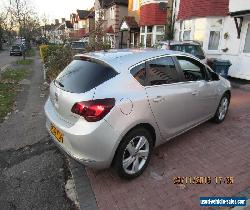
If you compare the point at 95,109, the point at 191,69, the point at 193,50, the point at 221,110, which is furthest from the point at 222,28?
the point at 95,109

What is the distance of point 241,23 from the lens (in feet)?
35.4

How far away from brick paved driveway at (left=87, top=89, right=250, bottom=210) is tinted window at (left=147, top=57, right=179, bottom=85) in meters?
1.32

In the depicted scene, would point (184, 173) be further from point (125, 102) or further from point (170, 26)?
point (170, 26)

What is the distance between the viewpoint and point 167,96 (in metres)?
3.99

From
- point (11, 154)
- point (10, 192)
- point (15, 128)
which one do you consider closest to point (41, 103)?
point (15, 128)

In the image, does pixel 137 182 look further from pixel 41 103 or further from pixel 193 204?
pixel 41 103

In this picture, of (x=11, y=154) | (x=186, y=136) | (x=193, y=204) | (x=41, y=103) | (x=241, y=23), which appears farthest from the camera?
(x=241, y=23)

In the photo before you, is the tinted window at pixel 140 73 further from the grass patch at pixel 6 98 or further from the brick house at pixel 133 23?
the brick house at pixel 133 23

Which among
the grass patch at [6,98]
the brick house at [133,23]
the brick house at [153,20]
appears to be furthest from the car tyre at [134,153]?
Answer: the brick house at [133,23]

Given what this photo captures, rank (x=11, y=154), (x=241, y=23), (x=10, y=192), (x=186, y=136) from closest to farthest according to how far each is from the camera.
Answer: (x=10, y=192), (x=11, y=154), (x=186, y=136), (x=241, y=23)

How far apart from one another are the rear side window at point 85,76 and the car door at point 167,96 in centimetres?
66

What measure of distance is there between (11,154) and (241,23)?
33.2 ft

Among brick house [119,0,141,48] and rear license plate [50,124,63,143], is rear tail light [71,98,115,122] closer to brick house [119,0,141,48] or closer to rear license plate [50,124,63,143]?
rear license plate [50,124,63,143]

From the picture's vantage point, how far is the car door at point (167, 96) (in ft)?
12.6
